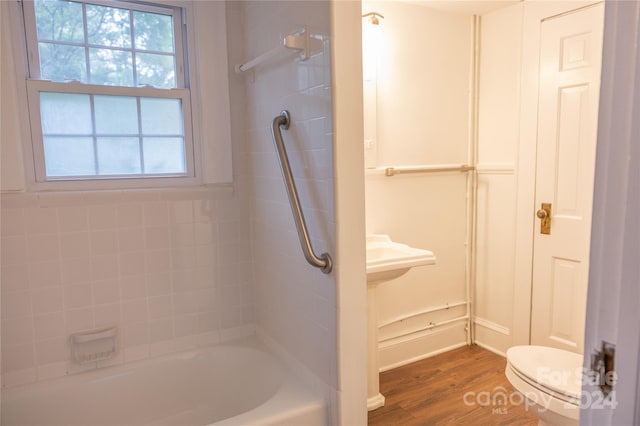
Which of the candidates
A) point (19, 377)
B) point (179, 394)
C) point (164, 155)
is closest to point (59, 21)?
point (164, 155)

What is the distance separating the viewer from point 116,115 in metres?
1.88

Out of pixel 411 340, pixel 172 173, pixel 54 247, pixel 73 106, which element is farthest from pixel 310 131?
pixel 411 340

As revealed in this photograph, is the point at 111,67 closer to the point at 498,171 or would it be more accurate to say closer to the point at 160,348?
the point at 160,348

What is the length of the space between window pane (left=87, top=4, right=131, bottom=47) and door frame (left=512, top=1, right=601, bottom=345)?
221 cm

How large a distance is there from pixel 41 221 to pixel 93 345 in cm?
56

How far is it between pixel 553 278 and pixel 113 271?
2417 mm

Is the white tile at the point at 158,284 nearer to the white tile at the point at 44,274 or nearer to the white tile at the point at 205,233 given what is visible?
the white tile at the point at 205,233

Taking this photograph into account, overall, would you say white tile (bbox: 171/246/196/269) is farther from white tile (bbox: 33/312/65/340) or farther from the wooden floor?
the wooden floor

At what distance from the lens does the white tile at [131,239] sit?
189cm

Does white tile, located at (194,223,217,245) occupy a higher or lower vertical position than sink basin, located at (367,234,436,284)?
higher

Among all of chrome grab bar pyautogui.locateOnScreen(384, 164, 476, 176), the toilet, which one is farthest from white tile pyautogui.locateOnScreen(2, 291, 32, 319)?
the toilet

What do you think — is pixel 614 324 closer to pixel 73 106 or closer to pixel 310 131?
pixel 310 131

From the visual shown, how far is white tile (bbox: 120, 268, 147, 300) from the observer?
191 cm

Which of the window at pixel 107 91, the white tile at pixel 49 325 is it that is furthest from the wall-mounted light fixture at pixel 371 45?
the white tile at pixel 49 325
